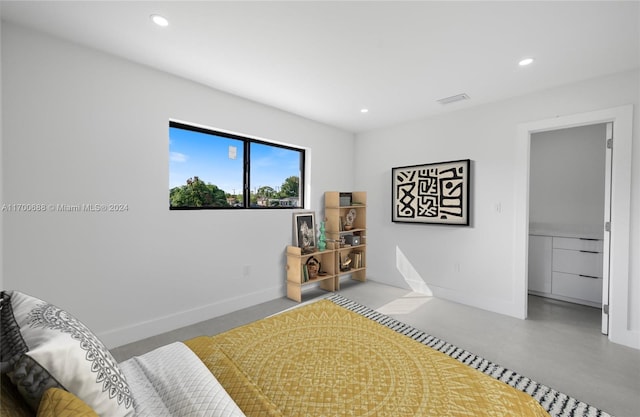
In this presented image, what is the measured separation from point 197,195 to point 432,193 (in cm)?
315

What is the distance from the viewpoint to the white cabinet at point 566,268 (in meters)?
3.48

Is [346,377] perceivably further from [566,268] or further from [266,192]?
[566,268]

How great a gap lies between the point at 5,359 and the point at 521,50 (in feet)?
11.4

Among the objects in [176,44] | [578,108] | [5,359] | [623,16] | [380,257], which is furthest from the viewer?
[380,257]

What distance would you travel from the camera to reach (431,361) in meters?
1.32

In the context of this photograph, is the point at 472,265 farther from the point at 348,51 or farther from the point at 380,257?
the point at 348,51

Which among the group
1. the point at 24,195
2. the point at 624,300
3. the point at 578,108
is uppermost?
the point at 578,108

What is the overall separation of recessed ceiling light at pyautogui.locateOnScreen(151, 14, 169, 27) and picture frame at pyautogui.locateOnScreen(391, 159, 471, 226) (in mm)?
3413

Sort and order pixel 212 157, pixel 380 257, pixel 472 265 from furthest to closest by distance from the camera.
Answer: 1. pixel 380 257
2. pixel 472 265
3. pixel 212 157

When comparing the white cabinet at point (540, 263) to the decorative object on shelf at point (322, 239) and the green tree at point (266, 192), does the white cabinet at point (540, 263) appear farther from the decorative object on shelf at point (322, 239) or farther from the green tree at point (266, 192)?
the green tree at point (266, 192)

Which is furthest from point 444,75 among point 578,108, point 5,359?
point 5,359

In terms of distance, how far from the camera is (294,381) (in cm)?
120

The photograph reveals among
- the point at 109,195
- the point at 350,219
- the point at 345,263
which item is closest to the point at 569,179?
the point at 350,219

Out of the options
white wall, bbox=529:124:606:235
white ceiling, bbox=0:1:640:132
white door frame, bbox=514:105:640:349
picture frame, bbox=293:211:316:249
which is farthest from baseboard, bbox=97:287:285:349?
white wall, bbox=529:124:606:235
